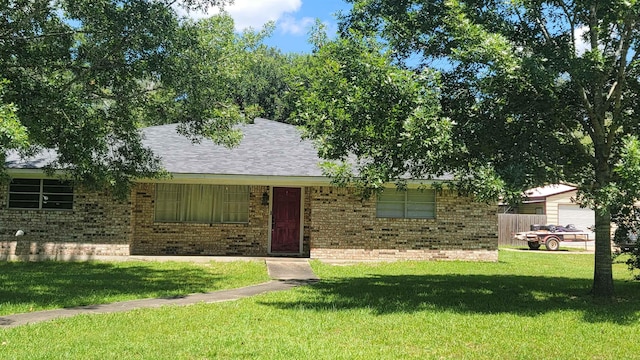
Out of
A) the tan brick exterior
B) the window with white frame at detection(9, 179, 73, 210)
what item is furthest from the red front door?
the window with white frame at detection(9, 179, 73, 210)

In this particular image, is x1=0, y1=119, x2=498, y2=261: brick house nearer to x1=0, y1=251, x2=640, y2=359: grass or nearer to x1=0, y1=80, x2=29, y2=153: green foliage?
x1=0, y1=251, x2=640, y2=359: grass

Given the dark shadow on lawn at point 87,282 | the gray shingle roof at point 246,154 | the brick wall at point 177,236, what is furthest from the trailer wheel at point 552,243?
the dark shadow on lawn at point 87,282

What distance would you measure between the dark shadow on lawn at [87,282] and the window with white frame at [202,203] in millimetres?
2786

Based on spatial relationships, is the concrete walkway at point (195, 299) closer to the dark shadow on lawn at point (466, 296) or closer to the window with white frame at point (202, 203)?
the dark shadow on lawn at point (466, 296)

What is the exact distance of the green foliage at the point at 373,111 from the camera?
8289 mm

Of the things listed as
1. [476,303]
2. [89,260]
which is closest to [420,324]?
[476,303]

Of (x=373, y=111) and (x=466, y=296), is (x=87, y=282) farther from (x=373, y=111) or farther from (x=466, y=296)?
(x=466, y=296)

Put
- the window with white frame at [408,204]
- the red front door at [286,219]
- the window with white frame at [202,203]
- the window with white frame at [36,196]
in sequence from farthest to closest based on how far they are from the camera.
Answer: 1. the red front door at [286,219]
2. the window with white frame at [202,203]
3. the window with white frame at [408,204]
4. the window with white frame at [36,196]

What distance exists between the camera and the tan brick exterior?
1658 cm

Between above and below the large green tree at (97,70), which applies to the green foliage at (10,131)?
below

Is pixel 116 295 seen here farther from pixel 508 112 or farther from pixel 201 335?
pixel 508 112

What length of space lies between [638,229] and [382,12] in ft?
22.1

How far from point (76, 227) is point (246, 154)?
17.7ft

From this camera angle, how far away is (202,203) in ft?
57.7
